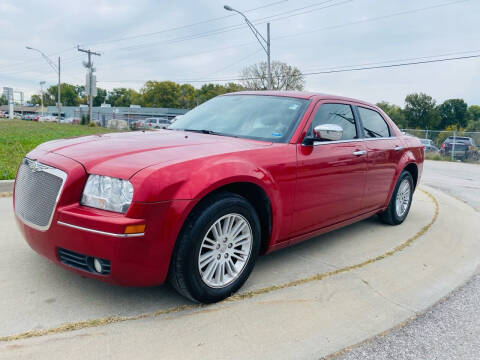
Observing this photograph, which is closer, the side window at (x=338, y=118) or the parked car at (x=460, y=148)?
the side window at (x=338, y=118)

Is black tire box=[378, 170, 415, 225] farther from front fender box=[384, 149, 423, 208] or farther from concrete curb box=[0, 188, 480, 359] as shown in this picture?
concrete curb box=[0, 188, 480, 359]

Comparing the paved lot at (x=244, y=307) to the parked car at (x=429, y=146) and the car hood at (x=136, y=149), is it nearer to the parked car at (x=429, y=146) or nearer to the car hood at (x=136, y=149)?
the car hood at (x=136, y=149)

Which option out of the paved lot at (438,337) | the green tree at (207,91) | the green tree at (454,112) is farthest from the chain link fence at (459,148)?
the green tree at (207,91)

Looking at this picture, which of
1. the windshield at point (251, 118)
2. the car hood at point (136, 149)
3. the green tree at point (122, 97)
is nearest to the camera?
the car hood at point (136, 149)

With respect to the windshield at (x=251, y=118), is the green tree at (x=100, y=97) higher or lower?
higher

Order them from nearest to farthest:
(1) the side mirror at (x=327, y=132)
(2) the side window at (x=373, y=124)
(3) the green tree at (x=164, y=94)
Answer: (1) the side mirror at (x=327, y=132) → (2) the side window at (x=373, y=124) → (3) the green tree at (x=164, y=94)

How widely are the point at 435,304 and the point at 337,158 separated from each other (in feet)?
4.82

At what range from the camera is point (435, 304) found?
3193 millimetres

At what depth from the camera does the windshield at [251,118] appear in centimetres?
361

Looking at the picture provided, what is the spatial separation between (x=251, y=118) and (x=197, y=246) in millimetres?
1568

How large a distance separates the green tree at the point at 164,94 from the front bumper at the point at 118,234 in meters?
90.6

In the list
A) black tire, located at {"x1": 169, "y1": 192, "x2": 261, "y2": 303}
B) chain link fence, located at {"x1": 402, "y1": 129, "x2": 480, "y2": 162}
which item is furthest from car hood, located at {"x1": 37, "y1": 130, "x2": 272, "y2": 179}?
chain link fence, located at {"x1": 402, "y1": 129, "x2": 480, "y2": 162}

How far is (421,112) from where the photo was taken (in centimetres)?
6131

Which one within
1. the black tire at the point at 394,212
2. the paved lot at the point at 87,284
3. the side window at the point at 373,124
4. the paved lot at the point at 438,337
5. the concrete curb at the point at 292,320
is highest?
the side window at the point at 373,124
